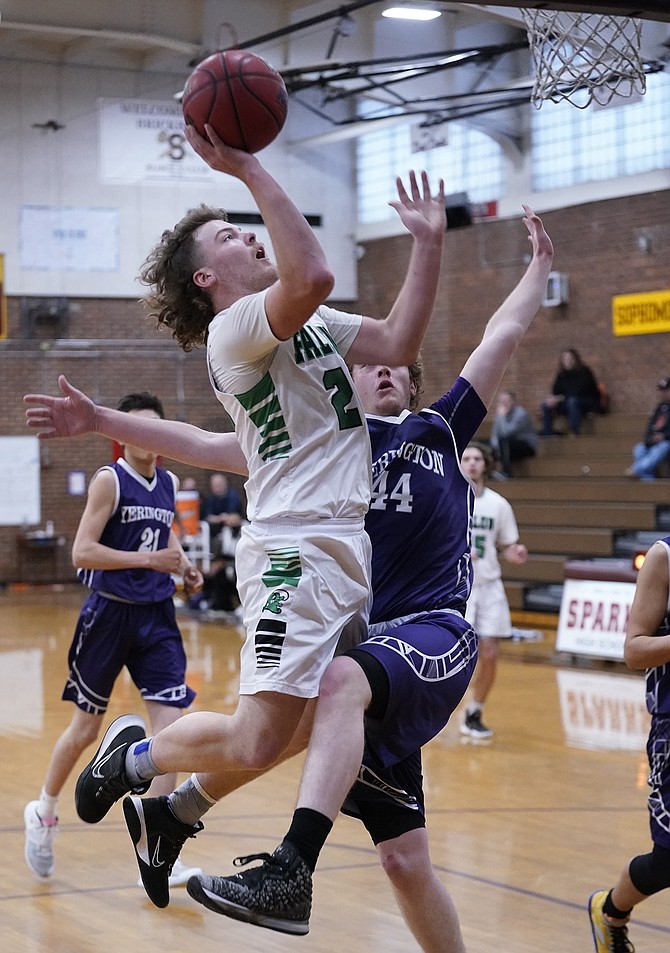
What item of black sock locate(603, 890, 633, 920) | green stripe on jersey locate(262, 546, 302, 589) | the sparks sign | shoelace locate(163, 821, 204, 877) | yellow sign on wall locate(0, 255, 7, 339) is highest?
yellow sign on wall locate(0, 255, 7, 339)

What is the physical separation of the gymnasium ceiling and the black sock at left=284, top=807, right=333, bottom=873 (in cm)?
1117

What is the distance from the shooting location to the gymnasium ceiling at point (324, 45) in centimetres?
1462

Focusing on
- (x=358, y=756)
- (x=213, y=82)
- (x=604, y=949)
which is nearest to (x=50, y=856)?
(x=604, y=949)

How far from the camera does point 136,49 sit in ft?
55.5

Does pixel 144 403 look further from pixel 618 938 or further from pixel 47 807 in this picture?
pixel 618 938

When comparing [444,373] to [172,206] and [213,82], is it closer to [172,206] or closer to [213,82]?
[172,206]

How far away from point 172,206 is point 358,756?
16393 mm

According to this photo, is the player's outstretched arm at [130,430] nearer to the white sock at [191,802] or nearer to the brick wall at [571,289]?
the white sock at [191,802]

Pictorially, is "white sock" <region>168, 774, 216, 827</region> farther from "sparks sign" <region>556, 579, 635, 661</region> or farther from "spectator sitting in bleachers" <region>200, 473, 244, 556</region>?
"spectator sitting in bleachers" <region>200, 473, 244, 556</region>

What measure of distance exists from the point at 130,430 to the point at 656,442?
456 inches

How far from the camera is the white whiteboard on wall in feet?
60.9

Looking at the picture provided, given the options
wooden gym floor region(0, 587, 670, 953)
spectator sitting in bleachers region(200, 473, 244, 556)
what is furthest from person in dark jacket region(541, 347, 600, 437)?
Result: wooden gym floor region(0, 587, 670, 953)

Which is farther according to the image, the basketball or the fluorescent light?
the fluorescent light

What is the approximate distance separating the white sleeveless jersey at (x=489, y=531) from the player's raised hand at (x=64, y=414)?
220 inches
